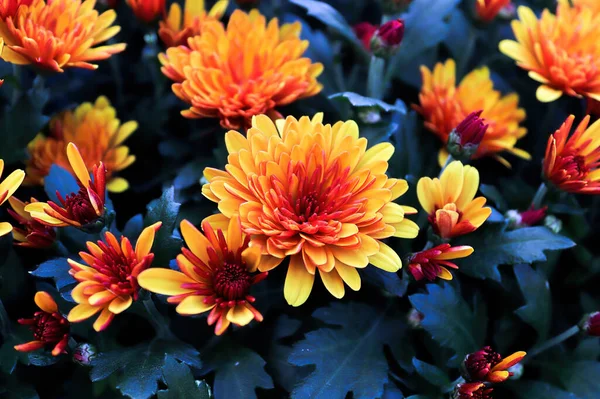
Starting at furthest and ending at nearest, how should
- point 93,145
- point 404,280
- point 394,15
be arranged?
point 394,15
point 93,145
point 404,280

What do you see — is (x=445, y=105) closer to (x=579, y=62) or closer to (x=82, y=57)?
(x=579, y=62)

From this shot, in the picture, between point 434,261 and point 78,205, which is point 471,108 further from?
point 78,205

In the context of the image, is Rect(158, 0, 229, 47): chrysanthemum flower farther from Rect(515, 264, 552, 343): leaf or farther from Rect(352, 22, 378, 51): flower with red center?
Rect(515, 264, 552, 343): leaf

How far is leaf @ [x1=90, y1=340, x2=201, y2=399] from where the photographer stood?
671mm

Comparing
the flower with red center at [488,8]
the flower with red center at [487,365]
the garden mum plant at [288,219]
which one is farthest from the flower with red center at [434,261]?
the flower with red center at [488,8]

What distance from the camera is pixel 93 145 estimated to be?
89 centimetres

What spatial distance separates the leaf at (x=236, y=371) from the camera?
712 millimetres

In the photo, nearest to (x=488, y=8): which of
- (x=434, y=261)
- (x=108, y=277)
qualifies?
(x=434, y=261)

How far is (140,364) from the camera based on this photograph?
2.31ft

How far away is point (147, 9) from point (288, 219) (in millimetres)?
523

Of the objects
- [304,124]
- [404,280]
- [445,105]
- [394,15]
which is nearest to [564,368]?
[404,280]

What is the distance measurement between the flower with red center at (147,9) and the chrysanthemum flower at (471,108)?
1.53 feet

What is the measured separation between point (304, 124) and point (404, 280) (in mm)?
261

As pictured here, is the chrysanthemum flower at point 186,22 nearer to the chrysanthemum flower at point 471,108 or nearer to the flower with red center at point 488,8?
the chrysanthemum flower at point 471,108
